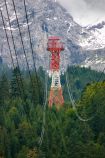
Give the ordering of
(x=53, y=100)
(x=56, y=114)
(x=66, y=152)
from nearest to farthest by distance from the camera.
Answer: (x=66, y=152)
(x=56, y=114)
(x=53, y=100)

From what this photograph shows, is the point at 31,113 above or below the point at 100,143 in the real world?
below

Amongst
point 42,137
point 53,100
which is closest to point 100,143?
point 42,137

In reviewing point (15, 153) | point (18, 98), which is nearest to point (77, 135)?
point (15, 153)

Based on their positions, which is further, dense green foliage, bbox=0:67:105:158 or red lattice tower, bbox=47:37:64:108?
red lattice tower, bbox=47:37:64:108

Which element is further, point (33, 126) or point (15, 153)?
point (33, 126)

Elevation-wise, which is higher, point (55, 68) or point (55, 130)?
point (55, 68)

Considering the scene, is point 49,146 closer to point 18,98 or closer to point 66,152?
point 66,152

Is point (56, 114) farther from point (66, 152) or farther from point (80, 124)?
point (66, 152)

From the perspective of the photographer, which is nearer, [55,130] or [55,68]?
[55,130]

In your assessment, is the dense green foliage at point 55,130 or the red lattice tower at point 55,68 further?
the red lattice tower at point 55,68

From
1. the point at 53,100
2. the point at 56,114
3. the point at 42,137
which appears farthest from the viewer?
the point at 53,100
